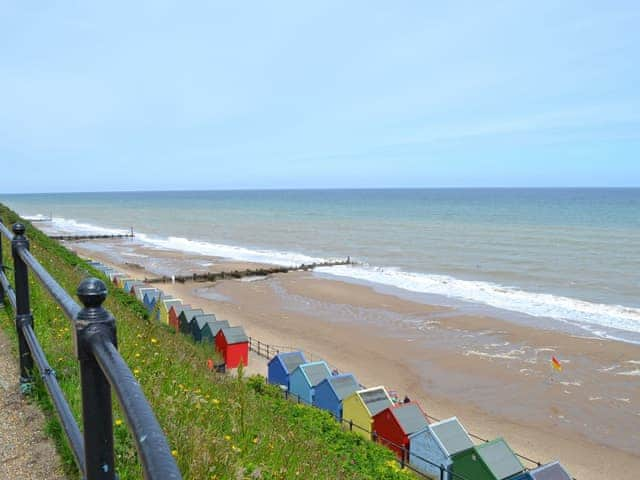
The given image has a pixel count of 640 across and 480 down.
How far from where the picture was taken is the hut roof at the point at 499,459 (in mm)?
11823

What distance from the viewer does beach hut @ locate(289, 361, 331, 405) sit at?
56.3 ft

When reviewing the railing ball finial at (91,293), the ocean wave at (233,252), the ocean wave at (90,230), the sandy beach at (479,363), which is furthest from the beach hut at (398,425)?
the ocean wave at (90,230)

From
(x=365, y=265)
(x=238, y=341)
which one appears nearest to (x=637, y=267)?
(x=365, y=265)

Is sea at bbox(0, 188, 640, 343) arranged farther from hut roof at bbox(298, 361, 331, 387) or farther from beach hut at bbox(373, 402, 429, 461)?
beach hut at bbox(373, 402, 429, 461)

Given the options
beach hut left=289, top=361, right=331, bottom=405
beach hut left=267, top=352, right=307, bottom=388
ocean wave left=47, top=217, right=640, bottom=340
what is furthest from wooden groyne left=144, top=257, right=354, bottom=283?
beach hut left=289, top=361, right=331, bottom=405

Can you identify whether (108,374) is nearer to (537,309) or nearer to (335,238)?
(537,309)

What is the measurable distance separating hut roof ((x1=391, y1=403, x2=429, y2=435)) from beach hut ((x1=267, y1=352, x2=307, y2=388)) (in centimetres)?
502

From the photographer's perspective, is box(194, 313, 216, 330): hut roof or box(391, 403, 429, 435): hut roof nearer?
box(391, 403, 429, 435): hut roof

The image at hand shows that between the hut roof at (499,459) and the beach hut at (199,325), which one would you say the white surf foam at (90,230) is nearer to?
the beach hut at (199,325)

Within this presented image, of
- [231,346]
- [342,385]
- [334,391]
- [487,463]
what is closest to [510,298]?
[231,346]

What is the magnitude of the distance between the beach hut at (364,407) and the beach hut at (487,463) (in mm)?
2958

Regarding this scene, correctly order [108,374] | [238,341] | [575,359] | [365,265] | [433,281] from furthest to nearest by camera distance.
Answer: [365,265] < [433,281] < [575,359] < [238,341] < [108,374]

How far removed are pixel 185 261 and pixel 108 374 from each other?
55.4 m

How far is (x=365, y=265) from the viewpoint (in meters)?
53.1
